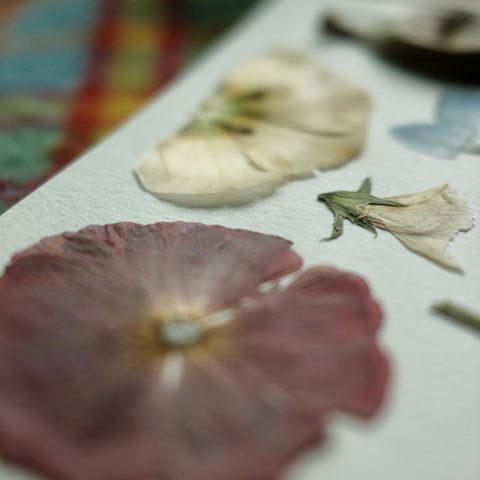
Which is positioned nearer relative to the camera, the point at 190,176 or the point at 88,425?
the point at 88,425

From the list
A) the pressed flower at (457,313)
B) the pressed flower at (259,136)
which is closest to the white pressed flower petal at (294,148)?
the pressed flower at (259,136)

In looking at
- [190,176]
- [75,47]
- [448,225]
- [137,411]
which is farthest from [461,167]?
[75,47]

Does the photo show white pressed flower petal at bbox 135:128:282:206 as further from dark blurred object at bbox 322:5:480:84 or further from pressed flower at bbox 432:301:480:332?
dark blurred object at bbox 322:5:480:84

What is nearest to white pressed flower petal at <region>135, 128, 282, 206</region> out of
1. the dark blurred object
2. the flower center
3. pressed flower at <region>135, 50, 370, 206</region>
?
pressed flower at <region>135, 50, 370, 206</region>

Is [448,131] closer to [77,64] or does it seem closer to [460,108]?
[460,108]

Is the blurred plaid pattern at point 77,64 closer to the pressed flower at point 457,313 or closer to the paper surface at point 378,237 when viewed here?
the paper surface at point 378,237

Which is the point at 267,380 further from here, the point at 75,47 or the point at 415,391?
the point at 75,47
